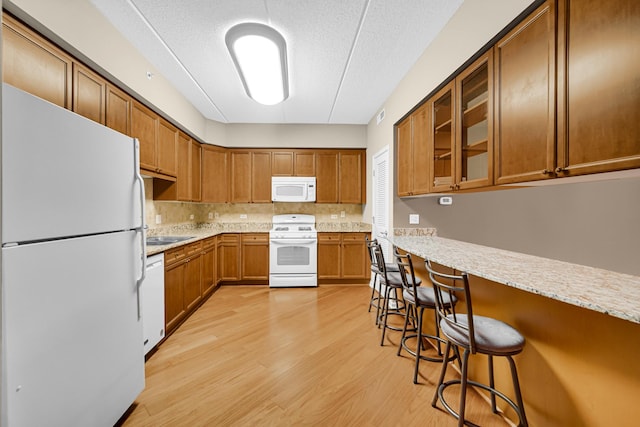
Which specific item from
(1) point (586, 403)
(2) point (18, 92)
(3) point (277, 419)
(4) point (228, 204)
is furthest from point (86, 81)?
(1) point (586, 403)

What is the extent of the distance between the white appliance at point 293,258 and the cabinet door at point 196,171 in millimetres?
1308

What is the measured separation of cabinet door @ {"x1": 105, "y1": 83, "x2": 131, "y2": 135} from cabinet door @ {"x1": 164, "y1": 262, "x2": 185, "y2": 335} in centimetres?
137

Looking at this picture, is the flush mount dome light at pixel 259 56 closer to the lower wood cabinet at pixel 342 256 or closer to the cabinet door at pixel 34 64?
the cabinet door at pixel 34 64

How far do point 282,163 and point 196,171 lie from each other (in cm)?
141

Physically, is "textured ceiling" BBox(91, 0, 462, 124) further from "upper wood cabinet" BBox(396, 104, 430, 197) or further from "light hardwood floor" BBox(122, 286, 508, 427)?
"light hardwood floor" BBox(122, 286, 508, 427)

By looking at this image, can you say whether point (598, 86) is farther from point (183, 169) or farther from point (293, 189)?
point (183, 169)

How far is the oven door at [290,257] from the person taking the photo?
14.4ft

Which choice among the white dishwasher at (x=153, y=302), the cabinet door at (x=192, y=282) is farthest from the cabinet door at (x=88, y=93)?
the cabinet door at (x=192, y=282)

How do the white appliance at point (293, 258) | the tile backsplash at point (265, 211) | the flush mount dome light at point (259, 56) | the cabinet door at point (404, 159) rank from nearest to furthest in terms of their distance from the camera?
1. the flush mount dome light at point (259, 56)
2. the cabinet door at point (404, 159)
3. the white appliance at point (293, 258)
4. the tile backsplash at point (265, 211)

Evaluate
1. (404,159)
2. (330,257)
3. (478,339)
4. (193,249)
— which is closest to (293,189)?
(330,257)

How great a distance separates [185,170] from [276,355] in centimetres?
284

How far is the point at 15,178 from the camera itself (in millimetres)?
1013

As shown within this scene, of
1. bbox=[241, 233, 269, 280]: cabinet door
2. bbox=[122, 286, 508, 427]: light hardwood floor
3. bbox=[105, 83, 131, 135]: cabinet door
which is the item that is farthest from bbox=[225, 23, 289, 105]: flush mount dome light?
bbox=[122, 286, 508, 427]: light hardwood floor

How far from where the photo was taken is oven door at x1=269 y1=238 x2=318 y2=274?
438 cm
